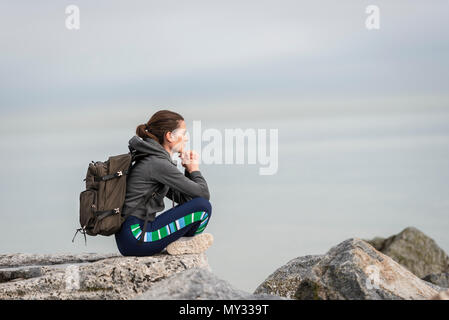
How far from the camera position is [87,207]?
8.56 metres

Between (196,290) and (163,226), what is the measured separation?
7.56 feet

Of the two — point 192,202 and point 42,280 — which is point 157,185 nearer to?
point 192,202

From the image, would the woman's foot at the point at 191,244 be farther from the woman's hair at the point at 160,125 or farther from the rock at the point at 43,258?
the rock at the point at 43,258

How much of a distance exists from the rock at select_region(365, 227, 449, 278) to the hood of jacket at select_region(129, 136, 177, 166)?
358 inches

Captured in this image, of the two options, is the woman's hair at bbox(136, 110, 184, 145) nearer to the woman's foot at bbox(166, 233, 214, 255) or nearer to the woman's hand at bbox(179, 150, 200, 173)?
the woman's hand at bbox(179, 150, 200, 173)

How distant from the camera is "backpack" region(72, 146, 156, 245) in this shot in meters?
8.57

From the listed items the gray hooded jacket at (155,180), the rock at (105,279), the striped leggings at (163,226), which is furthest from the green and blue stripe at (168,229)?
the rock at (105,279)

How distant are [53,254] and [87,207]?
11.3 feet

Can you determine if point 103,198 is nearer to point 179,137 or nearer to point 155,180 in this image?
point 155,180

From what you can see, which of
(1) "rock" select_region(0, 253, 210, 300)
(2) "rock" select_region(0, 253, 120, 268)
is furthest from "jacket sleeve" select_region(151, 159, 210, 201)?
(2) "rock" select_region(0, 253, 120, 268)

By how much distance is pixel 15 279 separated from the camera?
379 inches

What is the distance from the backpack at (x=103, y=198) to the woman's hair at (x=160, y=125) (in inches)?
21.0

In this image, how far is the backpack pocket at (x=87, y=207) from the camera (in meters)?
8.56
